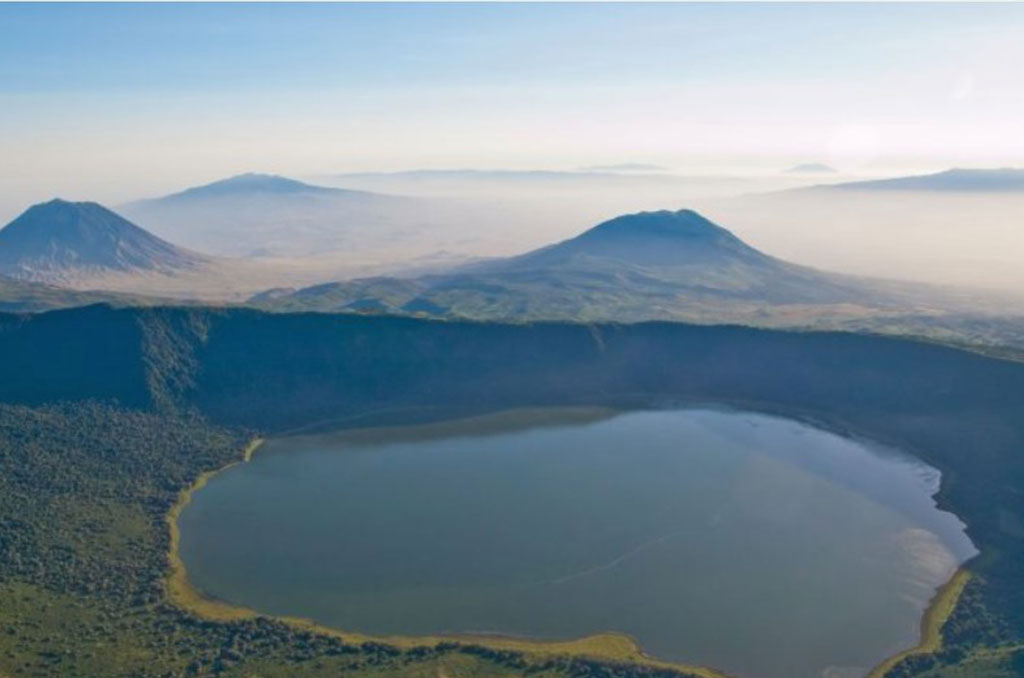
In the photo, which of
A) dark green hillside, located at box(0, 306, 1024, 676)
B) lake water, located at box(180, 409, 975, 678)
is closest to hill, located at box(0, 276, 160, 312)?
dark green hillside, located at box(0, 306, 1024, 676)

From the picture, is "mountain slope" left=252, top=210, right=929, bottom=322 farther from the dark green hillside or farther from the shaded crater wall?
the dark green hillside

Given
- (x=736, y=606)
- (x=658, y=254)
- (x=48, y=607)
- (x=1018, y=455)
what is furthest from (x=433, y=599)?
(x=658, y=254)

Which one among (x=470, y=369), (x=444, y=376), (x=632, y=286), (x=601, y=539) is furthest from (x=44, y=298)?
(x=601, y=539)

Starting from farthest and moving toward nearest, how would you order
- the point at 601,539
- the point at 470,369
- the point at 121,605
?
the point at 470,369, the point at 601,539, the point at 121,605

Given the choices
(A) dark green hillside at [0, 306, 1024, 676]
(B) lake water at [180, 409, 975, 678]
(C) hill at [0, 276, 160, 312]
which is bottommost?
(B) lake water at [180, 409, 975, 678]

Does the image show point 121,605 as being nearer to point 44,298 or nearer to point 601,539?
point 601,539

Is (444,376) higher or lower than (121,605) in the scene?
higher

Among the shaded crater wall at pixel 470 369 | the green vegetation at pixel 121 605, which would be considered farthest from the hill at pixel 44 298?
the green vegetation at pixel 121 605
